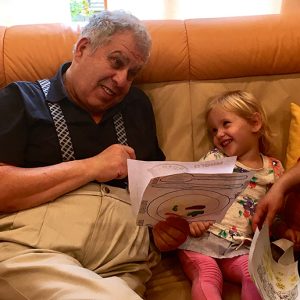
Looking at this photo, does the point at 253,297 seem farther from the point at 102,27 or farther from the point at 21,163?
the point at 102,27

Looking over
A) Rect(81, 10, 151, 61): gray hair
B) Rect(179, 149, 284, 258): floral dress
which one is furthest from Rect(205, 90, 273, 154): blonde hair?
Rect(81, 10, 151, 61): gray hair

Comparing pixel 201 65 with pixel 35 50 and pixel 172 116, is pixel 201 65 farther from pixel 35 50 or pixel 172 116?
pixel 35 50

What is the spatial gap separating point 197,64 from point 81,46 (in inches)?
17.7

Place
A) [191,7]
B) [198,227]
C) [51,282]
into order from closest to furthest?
1. [51,282]
2. [198,227]
3. [191,7]

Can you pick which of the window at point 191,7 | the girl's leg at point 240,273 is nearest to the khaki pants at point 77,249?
the girl's leg at point 240,273

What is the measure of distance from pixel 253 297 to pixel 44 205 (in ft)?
2.08

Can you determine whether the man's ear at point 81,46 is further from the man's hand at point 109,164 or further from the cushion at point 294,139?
the cushion at point 294,139

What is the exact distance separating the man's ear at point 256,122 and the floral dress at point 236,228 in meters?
0.14

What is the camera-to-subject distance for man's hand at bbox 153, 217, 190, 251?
1186mm

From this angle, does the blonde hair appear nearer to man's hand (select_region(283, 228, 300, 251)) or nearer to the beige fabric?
man's hand (select_region(283, 228, 300, 251))

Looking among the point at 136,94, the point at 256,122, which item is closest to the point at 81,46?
the point at 136,94

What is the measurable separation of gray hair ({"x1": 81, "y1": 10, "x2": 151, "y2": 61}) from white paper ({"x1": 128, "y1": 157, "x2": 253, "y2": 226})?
Answer: 465 mm

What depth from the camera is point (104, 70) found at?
126 centimetres

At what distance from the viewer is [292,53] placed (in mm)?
1539
